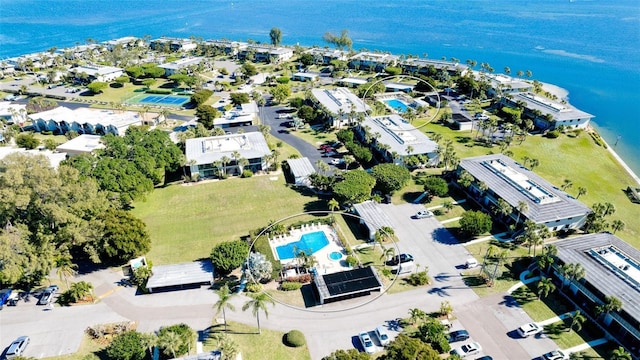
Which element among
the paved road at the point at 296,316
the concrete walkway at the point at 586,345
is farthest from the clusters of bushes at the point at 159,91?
the concrete walkway at the point at 586,345

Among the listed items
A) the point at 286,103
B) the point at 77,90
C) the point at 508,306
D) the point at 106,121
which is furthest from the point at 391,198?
the point at 77,90

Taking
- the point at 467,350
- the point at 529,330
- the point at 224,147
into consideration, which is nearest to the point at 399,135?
the point at 224,147

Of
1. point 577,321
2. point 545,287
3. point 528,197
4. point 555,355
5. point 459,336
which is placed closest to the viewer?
point 555,355

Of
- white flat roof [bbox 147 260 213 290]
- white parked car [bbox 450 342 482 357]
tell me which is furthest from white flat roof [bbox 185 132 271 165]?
white parked car [bbox 450 342 482 357]

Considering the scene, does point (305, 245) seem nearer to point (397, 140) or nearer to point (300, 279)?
point (300, 279)

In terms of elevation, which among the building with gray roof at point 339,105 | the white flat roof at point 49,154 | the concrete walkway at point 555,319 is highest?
the building with gray roof at point 339,105

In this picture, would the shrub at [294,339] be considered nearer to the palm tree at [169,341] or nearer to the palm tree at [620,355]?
the palm tree at [169,341]
